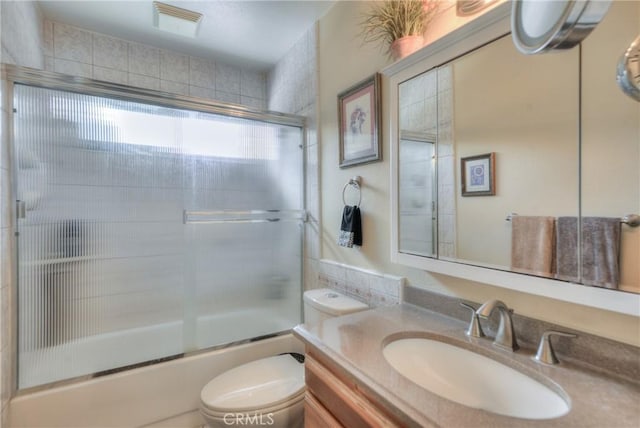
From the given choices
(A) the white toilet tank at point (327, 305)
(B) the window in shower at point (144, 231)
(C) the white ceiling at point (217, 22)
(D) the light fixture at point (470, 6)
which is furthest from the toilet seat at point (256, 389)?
(C) the white ceiling at point (217, 22)

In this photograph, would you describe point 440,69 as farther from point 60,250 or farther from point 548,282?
point 60,250

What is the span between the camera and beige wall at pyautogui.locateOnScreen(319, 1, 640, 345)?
30.8 inches

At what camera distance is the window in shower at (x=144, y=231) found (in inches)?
56.6

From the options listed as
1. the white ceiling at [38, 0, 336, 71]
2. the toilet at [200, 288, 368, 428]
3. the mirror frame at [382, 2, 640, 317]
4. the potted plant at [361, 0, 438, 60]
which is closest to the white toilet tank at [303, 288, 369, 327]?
the toilet at [200, 288, 368, 428]

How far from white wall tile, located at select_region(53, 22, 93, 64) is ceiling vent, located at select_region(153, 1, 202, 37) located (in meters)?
0.59

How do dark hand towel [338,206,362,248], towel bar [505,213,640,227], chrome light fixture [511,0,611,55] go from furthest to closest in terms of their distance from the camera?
dark hand towel [338,206,362,248] → towel bar [505,213,640,227] → chrome light fixture [511,0,611,55]

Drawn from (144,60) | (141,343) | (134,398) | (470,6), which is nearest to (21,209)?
(141,343)

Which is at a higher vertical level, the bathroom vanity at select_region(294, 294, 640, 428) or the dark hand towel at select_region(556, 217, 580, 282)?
the dark hand towel at select_region(556, 217, 580, 282)

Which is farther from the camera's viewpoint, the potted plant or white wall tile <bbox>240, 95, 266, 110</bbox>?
white wall tile <bbox>240, 95, 266, 110</bbox>

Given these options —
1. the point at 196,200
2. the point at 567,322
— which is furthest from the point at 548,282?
the point at 196,200

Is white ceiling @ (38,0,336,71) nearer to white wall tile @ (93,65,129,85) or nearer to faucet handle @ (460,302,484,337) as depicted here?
white wall tile @ (93,65,129,85)

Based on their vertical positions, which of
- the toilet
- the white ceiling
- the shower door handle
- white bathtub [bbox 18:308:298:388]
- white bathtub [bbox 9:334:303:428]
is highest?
the white ceiling

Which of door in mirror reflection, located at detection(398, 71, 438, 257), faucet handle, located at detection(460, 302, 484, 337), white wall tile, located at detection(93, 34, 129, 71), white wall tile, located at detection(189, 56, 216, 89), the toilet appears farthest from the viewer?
white wall tile, located at detection(189, 56, 216, 89)

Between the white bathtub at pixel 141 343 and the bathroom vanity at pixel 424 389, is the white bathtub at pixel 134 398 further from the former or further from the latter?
the bathroom vanity at pixel 424 389
